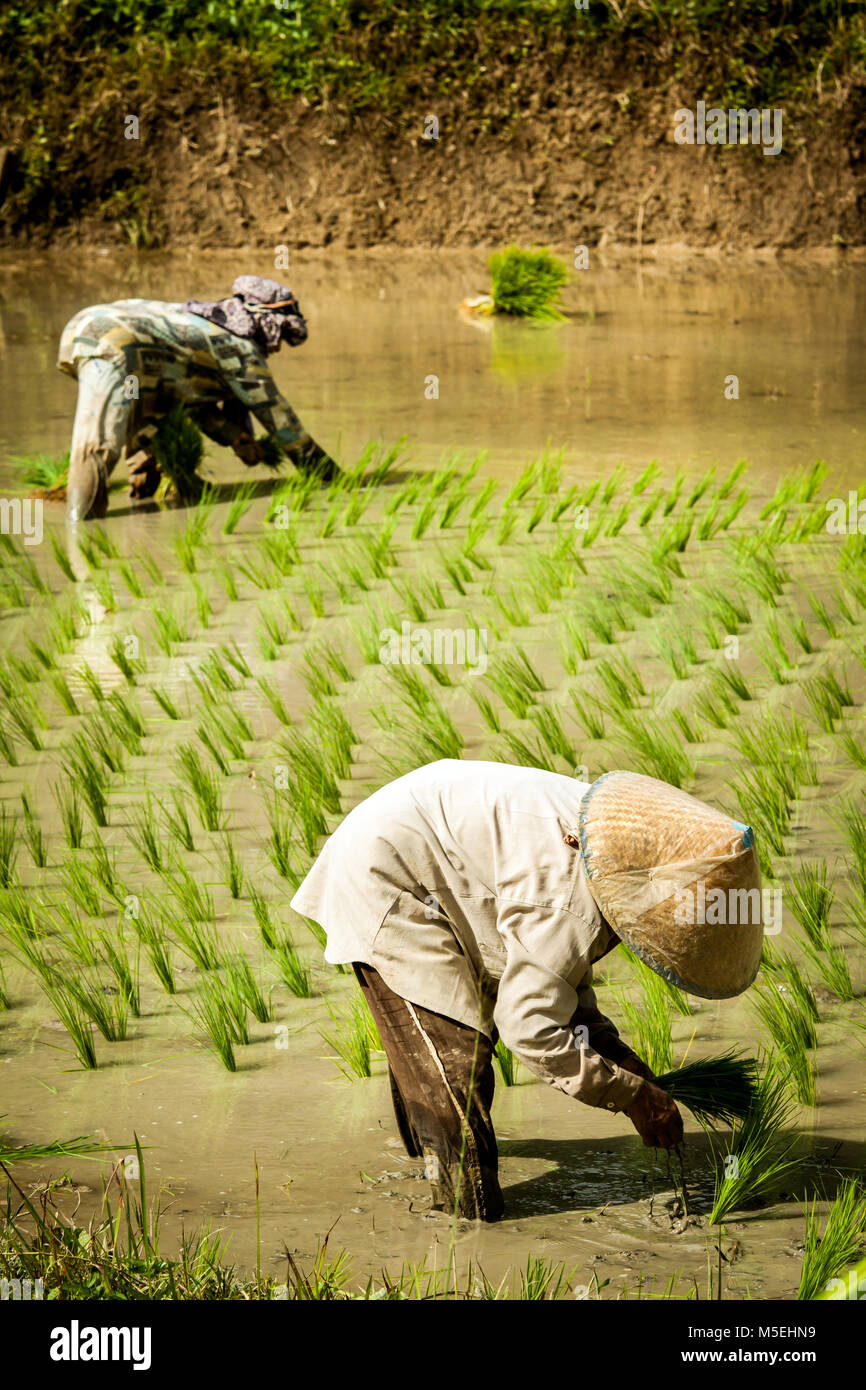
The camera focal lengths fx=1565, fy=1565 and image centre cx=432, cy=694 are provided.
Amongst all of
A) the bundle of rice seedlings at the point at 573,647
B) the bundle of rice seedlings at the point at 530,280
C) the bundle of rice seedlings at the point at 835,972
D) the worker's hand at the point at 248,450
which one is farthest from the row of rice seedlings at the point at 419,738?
the bundle of rice seedlings at the point at 530,280

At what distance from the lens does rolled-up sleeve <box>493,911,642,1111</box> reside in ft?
7.05

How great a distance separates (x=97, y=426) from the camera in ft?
19.8

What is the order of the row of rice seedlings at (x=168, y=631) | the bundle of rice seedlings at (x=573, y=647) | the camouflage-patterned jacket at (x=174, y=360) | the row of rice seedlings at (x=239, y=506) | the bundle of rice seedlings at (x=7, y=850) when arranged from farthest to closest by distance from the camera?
the camouflage-patterned jacket at (x=174, y=360)
the row of rice seedlings at (x=239, y=506)
the row of rice seedlings at (x=168, y=631)
the bundle of rice seedlings at (x=573, y=647)
the bundle of rice seedlings at (x=7, y=850)

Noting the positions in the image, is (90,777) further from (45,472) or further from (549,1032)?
(45,472)

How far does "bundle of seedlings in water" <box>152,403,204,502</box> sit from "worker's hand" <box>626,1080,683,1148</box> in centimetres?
451

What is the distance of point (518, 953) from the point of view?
7.09 ft

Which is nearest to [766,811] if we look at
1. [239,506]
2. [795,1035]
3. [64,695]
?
[795,1035]

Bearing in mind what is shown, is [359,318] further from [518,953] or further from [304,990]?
[518,953]

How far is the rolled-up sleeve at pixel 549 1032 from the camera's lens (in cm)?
215

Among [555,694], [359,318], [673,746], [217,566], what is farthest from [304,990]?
[359,318]

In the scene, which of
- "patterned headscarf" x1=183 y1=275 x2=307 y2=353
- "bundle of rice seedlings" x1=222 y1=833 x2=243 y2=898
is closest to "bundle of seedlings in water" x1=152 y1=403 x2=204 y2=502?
"patterned headscarf" x1=183 y1=275 x2=307 y2=353

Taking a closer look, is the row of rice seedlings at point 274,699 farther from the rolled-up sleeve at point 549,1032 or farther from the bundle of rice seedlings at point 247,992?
the rolled-up sleeve at point 549,1032

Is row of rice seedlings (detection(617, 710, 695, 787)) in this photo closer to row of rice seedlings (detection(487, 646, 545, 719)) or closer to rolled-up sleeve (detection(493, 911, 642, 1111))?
row of rice seedlings (detection(487, 646, 545, 719))

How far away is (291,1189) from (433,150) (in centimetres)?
1323
